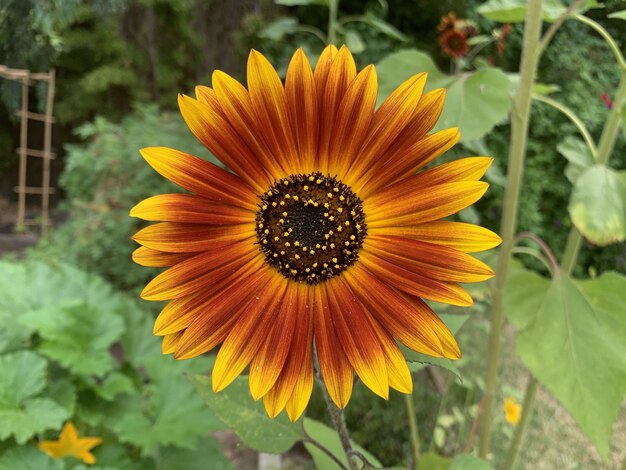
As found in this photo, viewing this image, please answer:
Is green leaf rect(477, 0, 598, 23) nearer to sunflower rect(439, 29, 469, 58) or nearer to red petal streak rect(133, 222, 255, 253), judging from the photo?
sunflower rect(439, 29, 469, 58)

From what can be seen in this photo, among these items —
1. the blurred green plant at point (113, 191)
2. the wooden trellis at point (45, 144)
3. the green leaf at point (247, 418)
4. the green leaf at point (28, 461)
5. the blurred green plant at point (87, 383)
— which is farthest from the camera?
the wooden trellis at point (45, 144)

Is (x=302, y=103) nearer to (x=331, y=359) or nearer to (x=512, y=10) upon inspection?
(x=331, y=359)

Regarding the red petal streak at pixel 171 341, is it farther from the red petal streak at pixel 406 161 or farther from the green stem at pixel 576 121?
the green stem at pixel 576 121

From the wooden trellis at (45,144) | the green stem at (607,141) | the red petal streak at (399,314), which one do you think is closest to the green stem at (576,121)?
the green stem at (607,141)

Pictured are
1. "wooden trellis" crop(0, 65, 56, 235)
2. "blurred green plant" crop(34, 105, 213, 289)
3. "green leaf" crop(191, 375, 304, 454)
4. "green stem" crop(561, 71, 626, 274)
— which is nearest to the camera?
"green leaf" crop(191, 375, 304, 454)

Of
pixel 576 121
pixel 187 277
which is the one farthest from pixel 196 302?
pixel 576 121

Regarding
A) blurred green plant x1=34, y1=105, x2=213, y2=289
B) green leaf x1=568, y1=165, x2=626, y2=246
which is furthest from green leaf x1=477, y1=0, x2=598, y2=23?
blurred green plant x1=34, y1=105, x2=213, y2=289
